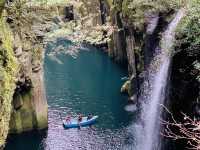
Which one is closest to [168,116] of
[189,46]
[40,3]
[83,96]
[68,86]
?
[189,46]

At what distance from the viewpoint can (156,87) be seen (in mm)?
21844

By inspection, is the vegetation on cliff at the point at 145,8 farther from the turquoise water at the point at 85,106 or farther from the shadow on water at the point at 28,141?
the shadow on water at the point at 28,141

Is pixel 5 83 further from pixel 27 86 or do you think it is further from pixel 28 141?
pixel 28 141

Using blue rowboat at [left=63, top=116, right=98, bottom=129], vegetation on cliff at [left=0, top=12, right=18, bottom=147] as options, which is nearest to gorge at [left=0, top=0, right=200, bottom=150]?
vegetation on cliff at [left=0, top=12, right=18, bottom=147]

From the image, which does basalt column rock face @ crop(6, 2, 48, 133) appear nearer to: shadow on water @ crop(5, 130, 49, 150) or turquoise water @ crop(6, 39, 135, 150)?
shadow on water @ crop(5, 130, 49, 150)

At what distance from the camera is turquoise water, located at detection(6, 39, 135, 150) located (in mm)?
25703

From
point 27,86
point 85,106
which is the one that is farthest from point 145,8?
point 85,106

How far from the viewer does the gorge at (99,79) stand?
1708 centimetres

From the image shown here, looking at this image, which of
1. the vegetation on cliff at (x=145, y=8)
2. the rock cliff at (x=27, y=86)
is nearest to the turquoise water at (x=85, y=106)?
the rock cliff at (x=27, y=86)

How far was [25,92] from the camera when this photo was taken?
90.3 feet

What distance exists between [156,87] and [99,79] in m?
18.2

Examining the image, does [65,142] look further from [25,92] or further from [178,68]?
[178,68]

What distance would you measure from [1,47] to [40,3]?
9.58 ft

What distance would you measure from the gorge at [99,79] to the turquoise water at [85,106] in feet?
0.22
